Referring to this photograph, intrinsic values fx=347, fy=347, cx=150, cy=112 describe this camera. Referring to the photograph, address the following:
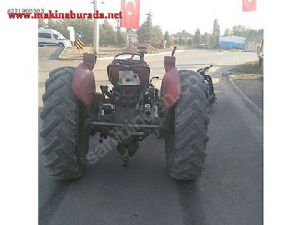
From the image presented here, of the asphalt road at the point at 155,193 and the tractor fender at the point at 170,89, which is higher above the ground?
the tractor fender at the point at 170,89

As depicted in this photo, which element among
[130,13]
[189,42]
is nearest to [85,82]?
[130,13]

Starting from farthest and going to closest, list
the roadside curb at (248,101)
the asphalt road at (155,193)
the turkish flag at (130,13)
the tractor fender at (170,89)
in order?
the roadside curb at (248,101)
the tractor fender at (170,89)
the turkish flag at (130,13)
the asphalt road at (155,193)

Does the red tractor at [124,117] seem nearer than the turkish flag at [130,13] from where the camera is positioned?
No

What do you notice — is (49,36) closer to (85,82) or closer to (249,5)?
(85,82)

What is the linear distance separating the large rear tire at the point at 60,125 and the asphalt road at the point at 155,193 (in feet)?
1.03

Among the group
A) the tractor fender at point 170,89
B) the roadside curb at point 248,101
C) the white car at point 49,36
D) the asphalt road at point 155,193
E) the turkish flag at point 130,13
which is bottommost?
the asphalt road at point 155,193

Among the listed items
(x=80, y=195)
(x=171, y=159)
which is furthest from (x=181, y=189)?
(x=80, y=195)

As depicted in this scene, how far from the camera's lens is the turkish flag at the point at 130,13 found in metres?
3.88

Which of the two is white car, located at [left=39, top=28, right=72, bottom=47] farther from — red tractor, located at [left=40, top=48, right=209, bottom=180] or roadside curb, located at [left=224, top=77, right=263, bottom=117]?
roadside curb, located at [left=224, top=77, right=263, bottom=117]

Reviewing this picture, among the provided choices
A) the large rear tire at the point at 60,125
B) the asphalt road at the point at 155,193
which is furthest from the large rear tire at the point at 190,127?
the large rear tire at the point at 60,125

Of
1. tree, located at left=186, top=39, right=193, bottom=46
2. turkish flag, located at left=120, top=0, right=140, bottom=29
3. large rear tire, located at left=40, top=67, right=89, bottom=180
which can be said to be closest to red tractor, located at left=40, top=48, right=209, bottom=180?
large rear tire, located at left=40, top=67, right=89, bottom=180

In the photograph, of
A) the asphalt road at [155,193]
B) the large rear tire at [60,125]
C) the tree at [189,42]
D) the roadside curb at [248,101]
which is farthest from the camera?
the roadside curb at [248,101]

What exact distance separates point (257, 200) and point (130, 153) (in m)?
1.68

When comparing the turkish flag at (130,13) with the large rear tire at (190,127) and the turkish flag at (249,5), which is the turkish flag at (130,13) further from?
the turkish flag at (249,5)
